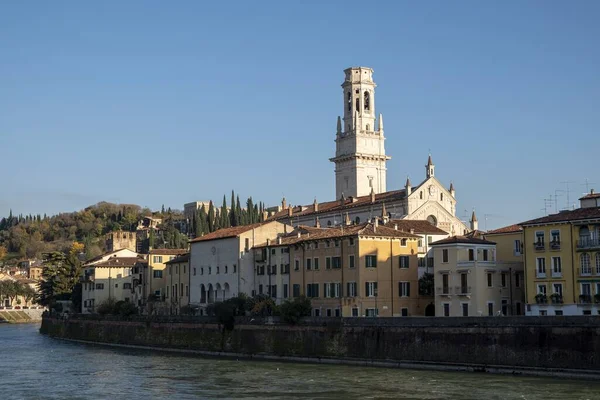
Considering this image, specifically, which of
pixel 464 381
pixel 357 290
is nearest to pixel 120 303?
pixel 357 290

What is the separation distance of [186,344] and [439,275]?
2265cm

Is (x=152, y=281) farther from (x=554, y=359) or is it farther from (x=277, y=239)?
(x=554, y=359)

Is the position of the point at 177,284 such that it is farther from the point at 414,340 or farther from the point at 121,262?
the point at 414,340

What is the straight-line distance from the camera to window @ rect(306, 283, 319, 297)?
68375 millimetres

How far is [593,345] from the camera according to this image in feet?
146

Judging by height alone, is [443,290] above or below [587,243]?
below

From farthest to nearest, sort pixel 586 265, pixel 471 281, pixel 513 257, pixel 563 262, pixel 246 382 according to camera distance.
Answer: pixel 513 257 < pixel 471 281 < pixel 563 262 < pixel 586 265 < pixel 246 382

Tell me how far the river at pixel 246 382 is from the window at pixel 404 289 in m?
11.7

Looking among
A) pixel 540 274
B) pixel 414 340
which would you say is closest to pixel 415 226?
pixel 540 274

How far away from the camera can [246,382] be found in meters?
47.9

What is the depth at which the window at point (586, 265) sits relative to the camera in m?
52.8

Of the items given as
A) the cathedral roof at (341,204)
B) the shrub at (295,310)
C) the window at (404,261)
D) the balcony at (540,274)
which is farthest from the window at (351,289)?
the cathedral roof at (341,204)

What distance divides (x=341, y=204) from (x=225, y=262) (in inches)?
850

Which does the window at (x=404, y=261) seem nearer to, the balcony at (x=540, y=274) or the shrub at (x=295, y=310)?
the shrub at (x=295, y=310)
